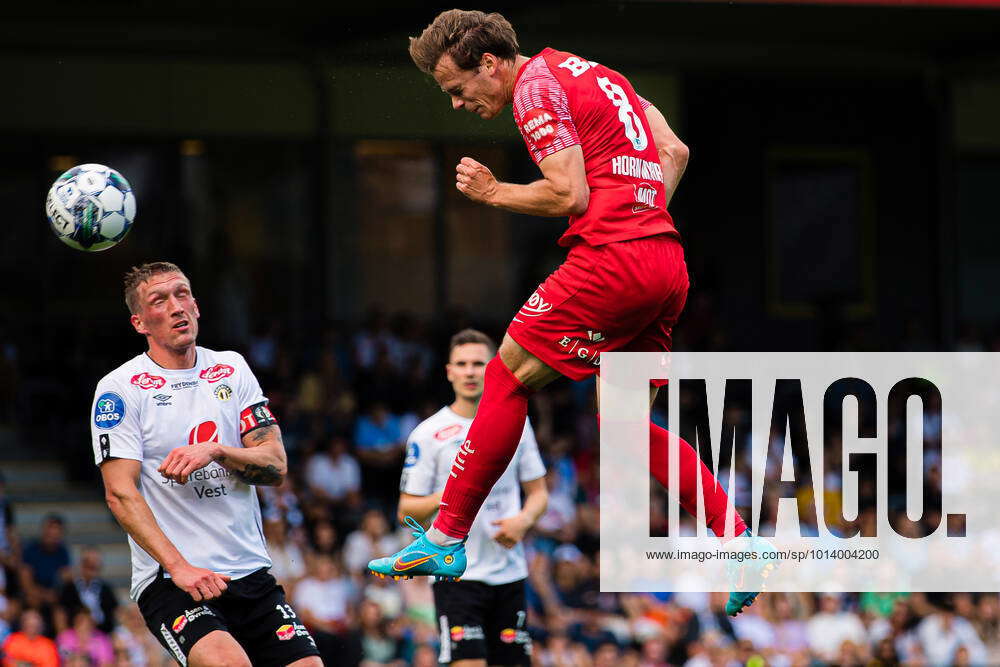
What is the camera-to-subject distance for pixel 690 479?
628 cm

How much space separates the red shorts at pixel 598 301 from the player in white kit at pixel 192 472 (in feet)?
4.73

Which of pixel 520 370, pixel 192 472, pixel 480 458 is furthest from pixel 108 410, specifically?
pixel 520 370

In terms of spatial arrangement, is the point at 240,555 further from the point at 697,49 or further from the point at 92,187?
the point at 697,49

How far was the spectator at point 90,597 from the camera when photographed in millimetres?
12789

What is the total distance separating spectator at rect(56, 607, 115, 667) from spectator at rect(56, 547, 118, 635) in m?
0.15

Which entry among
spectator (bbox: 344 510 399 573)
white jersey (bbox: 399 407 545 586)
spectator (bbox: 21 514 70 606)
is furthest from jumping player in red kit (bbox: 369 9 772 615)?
spectator (bbox: 21 514 70 606)

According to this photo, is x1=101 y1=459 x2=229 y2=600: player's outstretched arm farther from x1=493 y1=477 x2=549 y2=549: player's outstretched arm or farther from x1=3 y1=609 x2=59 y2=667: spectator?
x1=3 y1=609 x2=59 y2=667: spectator

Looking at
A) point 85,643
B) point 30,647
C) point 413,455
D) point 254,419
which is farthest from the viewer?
point 85,643

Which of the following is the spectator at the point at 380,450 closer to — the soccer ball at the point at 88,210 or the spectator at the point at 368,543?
the spectator at the point at 368,543

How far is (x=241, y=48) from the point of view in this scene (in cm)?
1906

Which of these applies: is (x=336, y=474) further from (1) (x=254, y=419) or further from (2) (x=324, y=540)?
(1) (x=254, y=419)

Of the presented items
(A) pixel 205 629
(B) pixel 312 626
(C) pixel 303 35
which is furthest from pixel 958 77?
(A) pixel 205 629

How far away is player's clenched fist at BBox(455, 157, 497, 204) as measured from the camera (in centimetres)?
582

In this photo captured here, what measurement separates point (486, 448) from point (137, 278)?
5.88 ft
